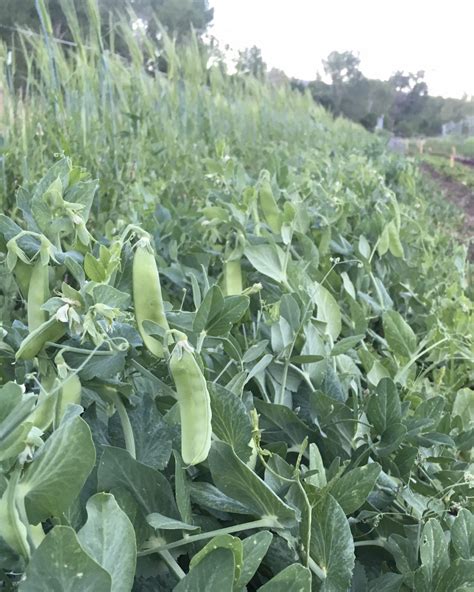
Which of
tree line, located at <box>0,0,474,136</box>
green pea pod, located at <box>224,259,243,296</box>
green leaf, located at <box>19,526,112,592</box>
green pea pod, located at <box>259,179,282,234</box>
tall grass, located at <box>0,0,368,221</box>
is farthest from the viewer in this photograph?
tree line, located at <box>0,0,474,136</box>

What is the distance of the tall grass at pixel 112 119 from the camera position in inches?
66.3

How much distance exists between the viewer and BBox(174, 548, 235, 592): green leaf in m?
0.32

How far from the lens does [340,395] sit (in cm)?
62

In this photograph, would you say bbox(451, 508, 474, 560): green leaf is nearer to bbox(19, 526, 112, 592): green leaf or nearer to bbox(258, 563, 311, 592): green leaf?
bbox(258, 563, 311, 592): green leaf

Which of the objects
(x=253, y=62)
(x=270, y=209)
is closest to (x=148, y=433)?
(x=270, y=209)

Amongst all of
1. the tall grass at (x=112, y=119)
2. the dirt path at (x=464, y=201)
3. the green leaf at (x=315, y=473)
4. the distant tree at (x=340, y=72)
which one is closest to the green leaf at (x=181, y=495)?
A: the green leaf at (x=315, y=473)

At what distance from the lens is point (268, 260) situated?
0.79m

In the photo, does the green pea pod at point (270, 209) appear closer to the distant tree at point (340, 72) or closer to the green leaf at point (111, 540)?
the green leaf at point (111, 540)

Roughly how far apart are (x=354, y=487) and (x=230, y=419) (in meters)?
0.10

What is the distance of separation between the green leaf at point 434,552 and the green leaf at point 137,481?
0.17 metres

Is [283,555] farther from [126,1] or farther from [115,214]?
[126,1]

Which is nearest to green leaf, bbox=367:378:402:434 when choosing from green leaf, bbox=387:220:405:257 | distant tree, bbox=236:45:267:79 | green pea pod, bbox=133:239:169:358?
green pea pod, bbox=133:239:169:358

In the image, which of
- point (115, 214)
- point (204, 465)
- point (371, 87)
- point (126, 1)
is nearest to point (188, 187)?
point (115, 214)

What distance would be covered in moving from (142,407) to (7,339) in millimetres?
115
